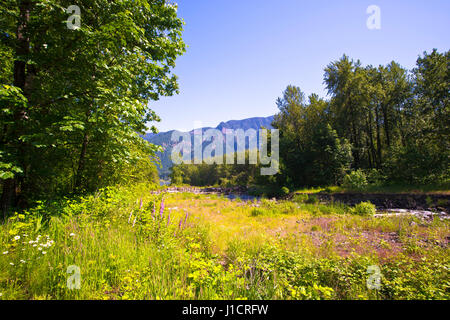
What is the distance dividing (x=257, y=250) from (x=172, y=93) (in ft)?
21.4

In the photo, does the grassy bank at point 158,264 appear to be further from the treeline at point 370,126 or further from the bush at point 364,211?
the treeline at point 370,126

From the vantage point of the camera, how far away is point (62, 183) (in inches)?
201

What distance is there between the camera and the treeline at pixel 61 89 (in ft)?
12.3

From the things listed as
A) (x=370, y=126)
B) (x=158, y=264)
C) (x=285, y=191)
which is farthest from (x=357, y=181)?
(x=158, y=264)

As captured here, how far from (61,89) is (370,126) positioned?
3457 centimetres

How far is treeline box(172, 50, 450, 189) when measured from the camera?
17.6 metres

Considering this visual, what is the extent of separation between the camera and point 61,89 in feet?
13.6

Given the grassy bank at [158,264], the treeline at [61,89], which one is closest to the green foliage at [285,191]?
the grassy bank at [158,264]

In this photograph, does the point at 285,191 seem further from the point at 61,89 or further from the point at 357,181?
the point at 61,89

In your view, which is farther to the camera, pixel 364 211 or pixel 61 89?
pixel 364 211

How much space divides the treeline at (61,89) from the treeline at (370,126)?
75.4 ft

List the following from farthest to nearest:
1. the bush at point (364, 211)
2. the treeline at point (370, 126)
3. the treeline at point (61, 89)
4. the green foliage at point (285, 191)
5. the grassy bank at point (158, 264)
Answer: the green foliage at point (285, 191) → the treeline at point (370, 126) → the bush at point (364, 211) → the treeline at point (61, 89) → the grassy bank at point (158, 264)

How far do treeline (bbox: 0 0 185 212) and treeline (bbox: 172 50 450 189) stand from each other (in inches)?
905
